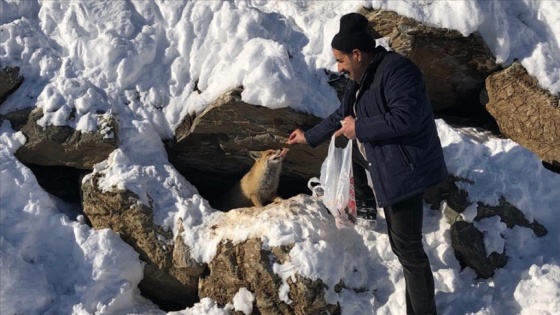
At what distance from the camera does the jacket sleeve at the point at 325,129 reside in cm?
488

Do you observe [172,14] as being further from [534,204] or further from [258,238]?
[534,204]

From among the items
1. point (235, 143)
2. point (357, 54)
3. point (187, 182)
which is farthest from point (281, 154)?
point (357, 54)

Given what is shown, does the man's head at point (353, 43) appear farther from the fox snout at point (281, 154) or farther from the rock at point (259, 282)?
the fox snout at point (281, 154)

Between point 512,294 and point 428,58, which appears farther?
point 428,58

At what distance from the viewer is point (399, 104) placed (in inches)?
152

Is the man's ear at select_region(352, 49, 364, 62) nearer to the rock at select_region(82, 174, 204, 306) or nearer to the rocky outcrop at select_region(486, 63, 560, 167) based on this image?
the rock at select_region(82, 174, 204, 306)

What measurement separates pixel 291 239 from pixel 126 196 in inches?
74.2

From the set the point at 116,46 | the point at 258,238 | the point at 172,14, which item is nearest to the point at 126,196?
the point at 258,238

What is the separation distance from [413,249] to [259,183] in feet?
8.19

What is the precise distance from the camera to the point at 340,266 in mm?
5156

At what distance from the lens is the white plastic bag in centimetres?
489

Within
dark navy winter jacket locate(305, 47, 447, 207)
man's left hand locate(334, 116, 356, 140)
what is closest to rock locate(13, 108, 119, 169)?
man's left hand locate(334, 116, 356, 140)

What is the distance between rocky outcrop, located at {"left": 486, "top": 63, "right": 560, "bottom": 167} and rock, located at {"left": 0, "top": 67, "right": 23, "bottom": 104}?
5.69 meters

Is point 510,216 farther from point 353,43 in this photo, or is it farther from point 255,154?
point 255,154
